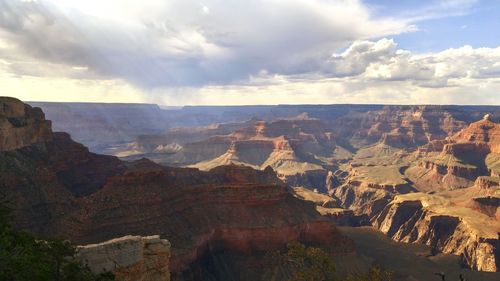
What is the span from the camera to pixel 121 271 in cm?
4016

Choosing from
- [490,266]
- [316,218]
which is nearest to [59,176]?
[316,218]

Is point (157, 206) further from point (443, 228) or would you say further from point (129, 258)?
point (443, 228)

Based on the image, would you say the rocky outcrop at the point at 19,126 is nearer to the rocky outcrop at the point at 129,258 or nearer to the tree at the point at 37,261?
the tree at the point at 37,261

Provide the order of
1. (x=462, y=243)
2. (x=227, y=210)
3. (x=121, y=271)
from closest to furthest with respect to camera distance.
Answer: (x=121, y=271) < (x=227, y=210) < (x=462, y=243)

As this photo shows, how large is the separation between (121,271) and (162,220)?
159ft

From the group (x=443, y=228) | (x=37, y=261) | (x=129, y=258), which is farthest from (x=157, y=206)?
(x=443, y=228)

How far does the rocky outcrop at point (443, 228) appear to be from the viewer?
133 metres

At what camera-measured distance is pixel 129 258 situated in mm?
41031

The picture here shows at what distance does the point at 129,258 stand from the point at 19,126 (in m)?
71.9

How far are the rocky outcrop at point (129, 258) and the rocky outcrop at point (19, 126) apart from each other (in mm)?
62454

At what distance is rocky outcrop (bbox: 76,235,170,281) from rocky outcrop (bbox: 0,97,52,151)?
205 ft

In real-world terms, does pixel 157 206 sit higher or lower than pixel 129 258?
lower

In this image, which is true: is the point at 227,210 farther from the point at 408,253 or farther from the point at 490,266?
the point at 490,266

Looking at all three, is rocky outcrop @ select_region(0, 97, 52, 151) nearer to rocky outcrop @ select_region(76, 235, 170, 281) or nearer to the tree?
the tree
